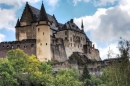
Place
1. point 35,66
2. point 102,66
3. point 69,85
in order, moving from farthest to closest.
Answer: point 102,66, point 35,66, point 69,85

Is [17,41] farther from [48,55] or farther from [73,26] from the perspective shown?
[73,26]

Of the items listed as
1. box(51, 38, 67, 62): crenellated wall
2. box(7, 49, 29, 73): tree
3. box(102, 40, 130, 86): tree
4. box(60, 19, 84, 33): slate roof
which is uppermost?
box(60, 19, 84, 33): slate roof

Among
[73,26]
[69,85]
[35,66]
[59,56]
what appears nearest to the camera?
[69,85]

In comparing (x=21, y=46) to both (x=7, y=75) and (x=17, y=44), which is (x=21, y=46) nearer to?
(x=17, y=44)

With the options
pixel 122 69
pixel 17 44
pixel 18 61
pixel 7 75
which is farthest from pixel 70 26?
pixel 122 69

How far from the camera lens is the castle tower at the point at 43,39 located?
8900 centimetres

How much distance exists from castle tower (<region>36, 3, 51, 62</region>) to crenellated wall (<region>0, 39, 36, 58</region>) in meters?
1.77

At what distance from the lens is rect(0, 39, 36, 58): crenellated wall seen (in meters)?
91.5

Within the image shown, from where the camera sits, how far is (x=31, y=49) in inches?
3605

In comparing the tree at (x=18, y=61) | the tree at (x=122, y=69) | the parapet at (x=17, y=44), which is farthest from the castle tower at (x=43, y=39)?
the tree at (x=122, y=69)

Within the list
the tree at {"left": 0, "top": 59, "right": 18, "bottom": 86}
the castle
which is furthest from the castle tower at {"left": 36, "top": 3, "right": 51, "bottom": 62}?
the tree at {"left": 0, "top": 59, "right": 18, "bottom": 86}

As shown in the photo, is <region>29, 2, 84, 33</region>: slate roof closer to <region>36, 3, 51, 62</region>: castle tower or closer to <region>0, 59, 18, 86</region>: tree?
<region>36, 3, 51, 62</region>: castle tower

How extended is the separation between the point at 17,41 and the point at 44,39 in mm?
7909

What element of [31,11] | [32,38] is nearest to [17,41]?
[32,38]
